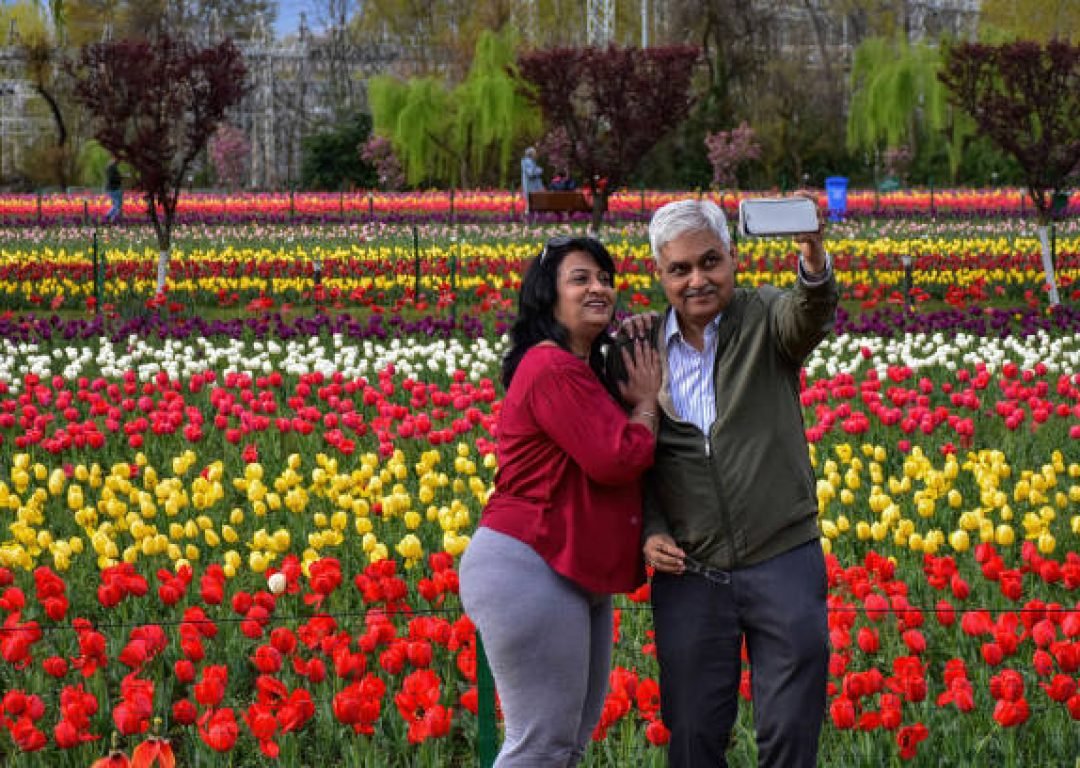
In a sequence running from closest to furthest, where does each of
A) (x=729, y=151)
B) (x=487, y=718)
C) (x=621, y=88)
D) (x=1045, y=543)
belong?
(x=487, y=718) → (x=1045, y=543) → (x=621, y=88) → (x=729, y=151)

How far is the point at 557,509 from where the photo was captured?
295 cm

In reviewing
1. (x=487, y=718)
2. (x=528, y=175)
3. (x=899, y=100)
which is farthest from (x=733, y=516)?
(x=899, y=100)

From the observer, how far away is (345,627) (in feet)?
15.8

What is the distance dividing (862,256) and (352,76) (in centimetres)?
3207

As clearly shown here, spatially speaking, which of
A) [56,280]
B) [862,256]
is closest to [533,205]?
[862,256]

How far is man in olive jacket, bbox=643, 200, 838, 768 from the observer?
117 inches

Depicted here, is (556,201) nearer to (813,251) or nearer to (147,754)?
(813,251)

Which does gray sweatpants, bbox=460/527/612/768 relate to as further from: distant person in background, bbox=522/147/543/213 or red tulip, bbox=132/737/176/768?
distant person in background, bbox=522/147/543/213

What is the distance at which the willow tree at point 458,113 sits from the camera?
108 feet

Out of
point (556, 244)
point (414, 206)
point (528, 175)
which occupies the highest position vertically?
point (528, 175)

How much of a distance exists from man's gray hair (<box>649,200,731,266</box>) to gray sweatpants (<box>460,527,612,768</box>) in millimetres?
669

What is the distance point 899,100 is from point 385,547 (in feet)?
108

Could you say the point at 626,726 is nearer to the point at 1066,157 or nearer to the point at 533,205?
the point at 1066,157

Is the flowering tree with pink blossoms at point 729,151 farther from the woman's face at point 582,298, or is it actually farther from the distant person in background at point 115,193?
the woman's face at point 582,298
